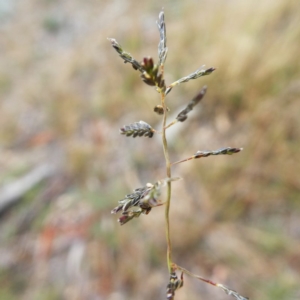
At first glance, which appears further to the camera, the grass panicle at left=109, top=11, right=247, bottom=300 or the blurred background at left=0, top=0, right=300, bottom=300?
the blurred background at left=0, top=0, right=300, bottom=300

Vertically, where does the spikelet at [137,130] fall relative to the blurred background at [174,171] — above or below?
below

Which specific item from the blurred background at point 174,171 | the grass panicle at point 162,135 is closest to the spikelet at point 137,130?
the grass panicle at point 162,135

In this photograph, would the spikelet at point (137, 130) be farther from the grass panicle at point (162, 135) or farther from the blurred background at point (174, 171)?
the blurred background at point (174, 171)

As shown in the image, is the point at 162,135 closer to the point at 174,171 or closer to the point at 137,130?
the point at 137,130

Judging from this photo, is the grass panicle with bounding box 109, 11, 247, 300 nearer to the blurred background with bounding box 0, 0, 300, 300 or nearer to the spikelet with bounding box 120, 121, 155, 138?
the spikelet with bounding box 120, 121, 155, 138

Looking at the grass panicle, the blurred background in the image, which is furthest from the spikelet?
the blurred background

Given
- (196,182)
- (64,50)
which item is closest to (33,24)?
(64,50)

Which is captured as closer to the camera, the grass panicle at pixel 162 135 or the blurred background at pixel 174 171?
the grass panicle at pixel 162 135

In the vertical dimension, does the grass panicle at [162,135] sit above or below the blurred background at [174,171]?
below

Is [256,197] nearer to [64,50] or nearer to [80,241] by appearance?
[80,241]
